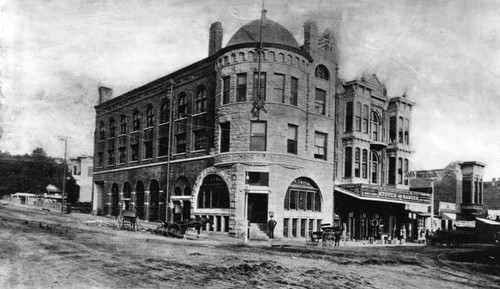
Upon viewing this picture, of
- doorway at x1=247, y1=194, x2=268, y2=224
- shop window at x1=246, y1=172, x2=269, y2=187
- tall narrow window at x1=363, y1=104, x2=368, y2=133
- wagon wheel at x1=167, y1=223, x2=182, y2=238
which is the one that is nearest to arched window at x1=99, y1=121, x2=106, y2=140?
shop window at x1=246, y1=172, x2=269, y2=187

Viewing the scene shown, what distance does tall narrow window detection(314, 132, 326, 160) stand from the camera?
30344 mm

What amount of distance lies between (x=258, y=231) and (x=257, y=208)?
142 cm

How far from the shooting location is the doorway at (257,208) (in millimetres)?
27172

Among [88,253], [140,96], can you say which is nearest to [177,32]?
[88,253]

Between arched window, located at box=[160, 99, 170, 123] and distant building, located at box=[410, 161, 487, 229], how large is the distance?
1162 inches

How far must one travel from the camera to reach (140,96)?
39625 millimetres

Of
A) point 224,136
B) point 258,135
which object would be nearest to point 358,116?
point 258,135

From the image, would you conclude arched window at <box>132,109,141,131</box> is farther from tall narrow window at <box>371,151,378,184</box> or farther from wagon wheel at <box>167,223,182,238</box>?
tall narrow window at <box>371,151,378,184</box>

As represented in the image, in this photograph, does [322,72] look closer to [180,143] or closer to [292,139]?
[292,139]

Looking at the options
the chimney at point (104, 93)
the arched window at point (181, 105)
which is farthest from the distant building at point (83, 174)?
the arched window at point (181, 105)

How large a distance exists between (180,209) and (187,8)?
65.7 feet

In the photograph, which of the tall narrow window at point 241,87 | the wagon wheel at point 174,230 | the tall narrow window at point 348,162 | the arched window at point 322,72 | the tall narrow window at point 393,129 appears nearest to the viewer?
the wagon wheel at point 174,230

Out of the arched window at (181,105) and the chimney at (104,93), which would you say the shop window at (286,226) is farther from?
the chimney at (104,93)

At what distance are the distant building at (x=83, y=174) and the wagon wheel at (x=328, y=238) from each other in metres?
55.2
